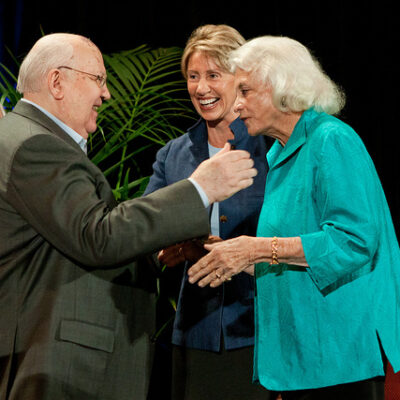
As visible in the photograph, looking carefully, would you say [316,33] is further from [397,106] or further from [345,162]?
[345,162]

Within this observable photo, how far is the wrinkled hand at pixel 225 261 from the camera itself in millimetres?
1621

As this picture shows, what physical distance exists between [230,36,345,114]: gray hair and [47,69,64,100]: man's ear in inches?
23.6

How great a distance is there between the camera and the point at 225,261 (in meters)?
1.64

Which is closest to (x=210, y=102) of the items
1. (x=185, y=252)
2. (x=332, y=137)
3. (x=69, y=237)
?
(x=185, y=252)

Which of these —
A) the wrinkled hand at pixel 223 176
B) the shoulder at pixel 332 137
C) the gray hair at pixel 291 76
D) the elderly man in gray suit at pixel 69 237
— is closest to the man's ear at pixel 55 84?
the elderly man in gray suit at pixel 69 237

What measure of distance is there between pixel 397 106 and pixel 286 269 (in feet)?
7.19

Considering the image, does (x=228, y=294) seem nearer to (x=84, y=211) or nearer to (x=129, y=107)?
(x=84, y=211)

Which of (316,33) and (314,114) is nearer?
(314,114)

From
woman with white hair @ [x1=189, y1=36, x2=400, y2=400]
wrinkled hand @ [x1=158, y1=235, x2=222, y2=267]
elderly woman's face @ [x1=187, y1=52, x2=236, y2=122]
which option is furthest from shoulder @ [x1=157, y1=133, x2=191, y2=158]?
woman with white hair @ [x1=189, y1=36, x2=400, y2=400]

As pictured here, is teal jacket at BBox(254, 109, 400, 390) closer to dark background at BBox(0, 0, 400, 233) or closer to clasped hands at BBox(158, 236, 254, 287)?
clasped hands at BBox(158, 236, 254, 287)

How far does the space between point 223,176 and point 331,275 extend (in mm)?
385

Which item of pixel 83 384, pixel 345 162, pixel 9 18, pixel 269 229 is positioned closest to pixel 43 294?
pixel 83 384

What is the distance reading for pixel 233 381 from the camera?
217 centimetres

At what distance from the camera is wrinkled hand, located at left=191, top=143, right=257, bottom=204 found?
1567mm
